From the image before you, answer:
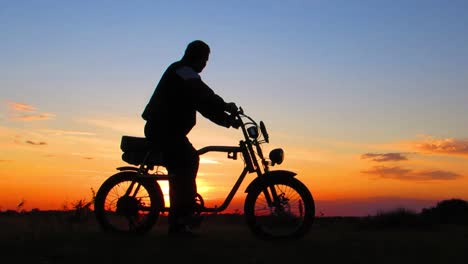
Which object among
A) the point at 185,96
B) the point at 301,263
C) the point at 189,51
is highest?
the point at 189,51

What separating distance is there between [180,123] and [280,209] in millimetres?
1682

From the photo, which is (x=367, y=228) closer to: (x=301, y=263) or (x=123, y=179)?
(x=123, y=179)

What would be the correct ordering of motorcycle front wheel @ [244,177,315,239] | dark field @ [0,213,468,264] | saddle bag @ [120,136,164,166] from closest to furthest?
dark field @ [0,213,468,264], motorcycle front wheel @ [244,177,315,239], saddle bag @ [120,136,164,166]

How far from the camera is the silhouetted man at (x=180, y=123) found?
8461mm

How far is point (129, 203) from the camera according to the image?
348 inches

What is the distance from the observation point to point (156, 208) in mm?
8852

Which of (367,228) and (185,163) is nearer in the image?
(185,163)

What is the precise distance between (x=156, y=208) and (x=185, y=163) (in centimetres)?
80

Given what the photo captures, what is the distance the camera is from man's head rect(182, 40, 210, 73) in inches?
335

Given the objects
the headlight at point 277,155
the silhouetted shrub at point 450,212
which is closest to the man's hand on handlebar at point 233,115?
the headlight at point 277,155

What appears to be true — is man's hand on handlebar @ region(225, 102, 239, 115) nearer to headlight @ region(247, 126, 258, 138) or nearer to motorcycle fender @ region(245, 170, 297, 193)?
headlight @ region(247, 126, 258, 138)

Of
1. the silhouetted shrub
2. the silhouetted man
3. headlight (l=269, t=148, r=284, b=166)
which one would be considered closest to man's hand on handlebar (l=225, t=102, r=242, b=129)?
the silhouetted man

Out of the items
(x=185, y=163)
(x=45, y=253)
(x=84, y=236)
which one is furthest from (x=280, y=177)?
(x=45, y=253)

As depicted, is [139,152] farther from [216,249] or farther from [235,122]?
[216,249]
